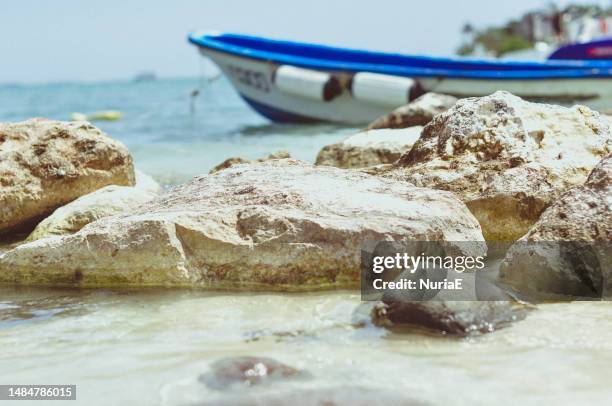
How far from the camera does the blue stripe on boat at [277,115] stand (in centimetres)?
1562

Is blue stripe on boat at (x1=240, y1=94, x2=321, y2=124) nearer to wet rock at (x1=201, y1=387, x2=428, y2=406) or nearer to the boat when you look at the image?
the boat

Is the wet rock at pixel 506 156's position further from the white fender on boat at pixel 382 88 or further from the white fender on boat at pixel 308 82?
the white fender on boat at pixel 308 82

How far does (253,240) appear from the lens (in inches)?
151

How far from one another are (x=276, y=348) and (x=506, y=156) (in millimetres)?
2342

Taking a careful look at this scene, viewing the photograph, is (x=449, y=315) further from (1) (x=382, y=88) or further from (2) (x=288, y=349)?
(1) (x=382, y=88)

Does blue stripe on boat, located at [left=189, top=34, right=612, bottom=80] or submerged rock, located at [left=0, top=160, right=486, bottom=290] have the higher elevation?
blue stripe on boat, located at [left=189, top=34, right=612, bottom=80]

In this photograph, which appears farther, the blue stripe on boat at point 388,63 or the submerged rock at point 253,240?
the blue stripe on boat at point 388,63

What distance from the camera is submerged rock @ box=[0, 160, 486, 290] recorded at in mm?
3787

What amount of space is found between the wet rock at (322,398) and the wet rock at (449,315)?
24.2 inches

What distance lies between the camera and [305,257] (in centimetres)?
379

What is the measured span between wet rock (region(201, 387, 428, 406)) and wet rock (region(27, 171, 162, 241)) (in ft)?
9.29

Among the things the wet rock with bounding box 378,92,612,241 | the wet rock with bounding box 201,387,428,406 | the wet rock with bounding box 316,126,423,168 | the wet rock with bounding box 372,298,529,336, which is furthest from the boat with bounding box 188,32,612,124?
the wet rock with bounding box 201,387,428,406

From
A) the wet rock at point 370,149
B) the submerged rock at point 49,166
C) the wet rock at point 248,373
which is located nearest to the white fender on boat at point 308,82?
the wet rock at point 370,149

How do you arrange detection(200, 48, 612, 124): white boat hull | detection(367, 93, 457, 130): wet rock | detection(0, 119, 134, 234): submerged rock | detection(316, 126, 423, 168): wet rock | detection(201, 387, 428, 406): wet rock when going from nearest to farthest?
detection(201, 387, 428, 406): wet rock, detection(0, 119, 134, 234): submerged rock, detection(316, 126, 423, 168): wet rock, detection(367, 93, 457, 130): wet rock, detection(200, 48, 612, 124): white boat hull
